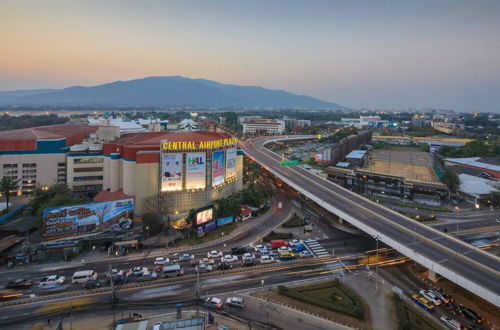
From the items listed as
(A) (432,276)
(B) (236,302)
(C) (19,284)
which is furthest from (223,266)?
(A) (432,276)

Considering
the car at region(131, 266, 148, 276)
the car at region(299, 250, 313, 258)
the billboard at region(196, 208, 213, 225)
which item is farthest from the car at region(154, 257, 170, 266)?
the car at region(299, 250, 313, 258)

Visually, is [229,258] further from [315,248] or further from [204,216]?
[315,248]

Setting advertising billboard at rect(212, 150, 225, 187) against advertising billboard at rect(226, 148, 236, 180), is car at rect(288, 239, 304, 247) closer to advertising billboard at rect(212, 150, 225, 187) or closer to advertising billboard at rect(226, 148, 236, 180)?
advertising billboard at rect(212, 150, 225, 187)

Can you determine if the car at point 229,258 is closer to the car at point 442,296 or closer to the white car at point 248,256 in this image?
the white car at point 248,256

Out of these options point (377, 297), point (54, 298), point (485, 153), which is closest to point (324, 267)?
point (377, 297)

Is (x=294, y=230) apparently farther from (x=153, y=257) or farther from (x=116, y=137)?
(x=116, y=137)

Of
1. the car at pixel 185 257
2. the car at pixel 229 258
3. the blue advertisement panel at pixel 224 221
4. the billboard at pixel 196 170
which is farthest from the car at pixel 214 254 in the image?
the billboard at pixel 196 170
